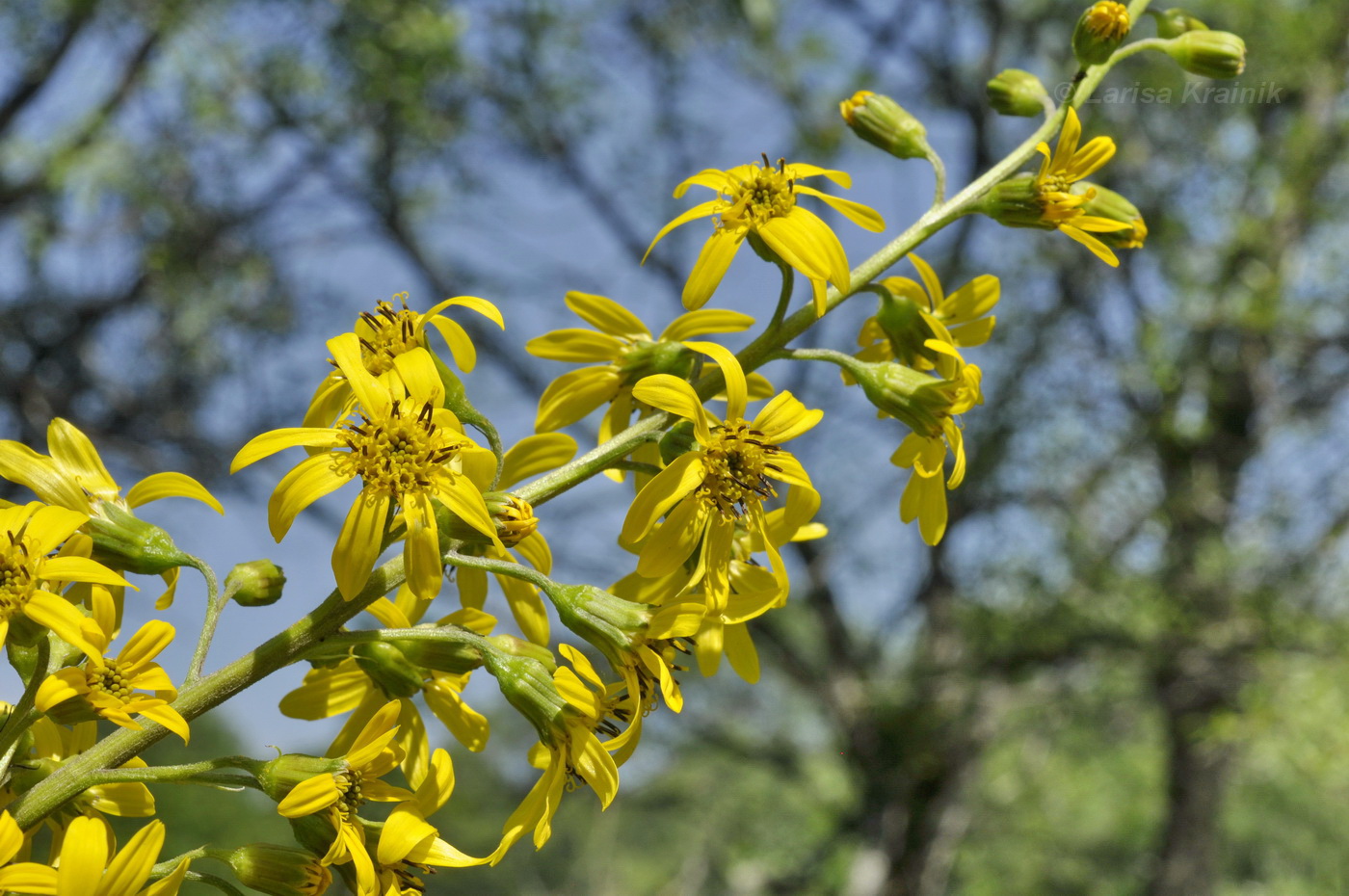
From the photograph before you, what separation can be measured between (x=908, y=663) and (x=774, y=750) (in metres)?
1.88

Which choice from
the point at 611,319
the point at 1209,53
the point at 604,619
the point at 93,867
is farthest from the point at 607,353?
the point at 1209,53

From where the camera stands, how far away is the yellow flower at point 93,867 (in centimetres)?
105

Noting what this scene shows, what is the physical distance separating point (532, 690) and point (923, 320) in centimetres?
77

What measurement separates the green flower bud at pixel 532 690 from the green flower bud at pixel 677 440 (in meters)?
0.31

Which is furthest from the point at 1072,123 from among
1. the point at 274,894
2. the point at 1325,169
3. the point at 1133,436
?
the point at 1325,169

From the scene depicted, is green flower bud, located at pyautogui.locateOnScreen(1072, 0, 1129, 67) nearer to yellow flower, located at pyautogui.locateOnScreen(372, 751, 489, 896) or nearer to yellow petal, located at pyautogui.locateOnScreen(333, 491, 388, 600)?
yellow petal, located at pyautogui.locateOnScreen(333, 491, 388, 600)

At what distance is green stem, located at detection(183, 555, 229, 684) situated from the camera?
1.21m

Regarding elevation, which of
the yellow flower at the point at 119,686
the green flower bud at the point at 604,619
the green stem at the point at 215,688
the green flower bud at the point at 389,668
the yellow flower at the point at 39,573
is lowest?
the green flower bud at the point at 604,619

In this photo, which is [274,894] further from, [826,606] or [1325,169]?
[1325,169]

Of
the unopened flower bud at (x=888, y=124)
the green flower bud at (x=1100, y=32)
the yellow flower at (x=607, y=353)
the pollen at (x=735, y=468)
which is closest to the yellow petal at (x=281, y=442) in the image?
the yellow flower at (x=607, y=353)

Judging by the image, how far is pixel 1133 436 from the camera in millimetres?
10242

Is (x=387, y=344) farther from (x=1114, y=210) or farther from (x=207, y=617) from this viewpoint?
(x=1114, y=210)

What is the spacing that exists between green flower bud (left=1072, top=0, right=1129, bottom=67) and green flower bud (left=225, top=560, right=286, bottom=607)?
1435 millimetres

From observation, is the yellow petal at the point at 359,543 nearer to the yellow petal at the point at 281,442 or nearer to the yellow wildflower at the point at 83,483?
the yellow petal at the point at 281,442
